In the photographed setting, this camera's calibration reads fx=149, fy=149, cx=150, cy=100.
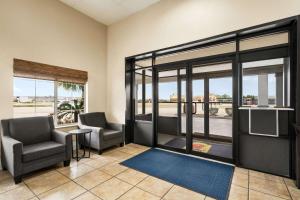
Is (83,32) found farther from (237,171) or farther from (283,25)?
(237,171)

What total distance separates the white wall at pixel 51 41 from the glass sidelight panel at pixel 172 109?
2.03 meters

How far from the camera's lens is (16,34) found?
3068 millimetres

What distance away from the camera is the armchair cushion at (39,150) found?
247cm

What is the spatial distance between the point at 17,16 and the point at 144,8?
9.61 feet

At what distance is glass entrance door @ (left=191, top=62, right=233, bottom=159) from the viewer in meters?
3.44

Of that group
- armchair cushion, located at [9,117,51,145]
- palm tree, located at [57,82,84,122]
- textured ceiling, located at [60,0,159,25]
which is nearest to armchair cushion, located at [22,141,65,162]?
armchair cushion, located at [9,117,51,145]

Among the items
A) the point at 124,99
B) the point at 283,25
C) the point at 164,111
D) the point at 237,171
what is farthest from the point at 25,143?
the point at 283,25

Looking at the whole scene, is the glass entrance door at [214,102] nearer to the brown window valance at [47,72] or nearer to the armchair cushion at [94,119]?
the armchair cushion at [94,119]

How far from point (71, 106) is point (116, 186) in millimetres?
2834

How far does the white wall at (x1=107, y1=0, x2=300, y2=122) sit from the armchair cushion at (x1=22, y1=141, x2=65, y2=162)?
Answer: 2029 millimetres

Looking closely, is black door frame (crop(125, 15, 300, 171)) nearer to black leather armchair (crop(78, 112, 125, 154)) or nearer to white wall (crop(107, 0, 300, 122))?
white wall (crop(107, 0, 300, 122))

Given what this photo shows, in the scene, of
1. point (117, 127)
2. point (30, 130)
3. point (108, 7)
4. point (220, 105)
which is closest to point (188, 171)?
point (220, 105)

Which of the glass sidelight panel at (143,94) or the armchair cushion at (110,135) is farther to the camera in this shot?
the glass sidelight panel at (143,94)

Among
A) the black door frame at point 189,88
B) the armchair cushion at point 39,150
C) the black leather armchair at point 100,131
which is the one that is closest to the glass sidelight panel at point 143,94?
Answer: the black door frame at point 189,88
